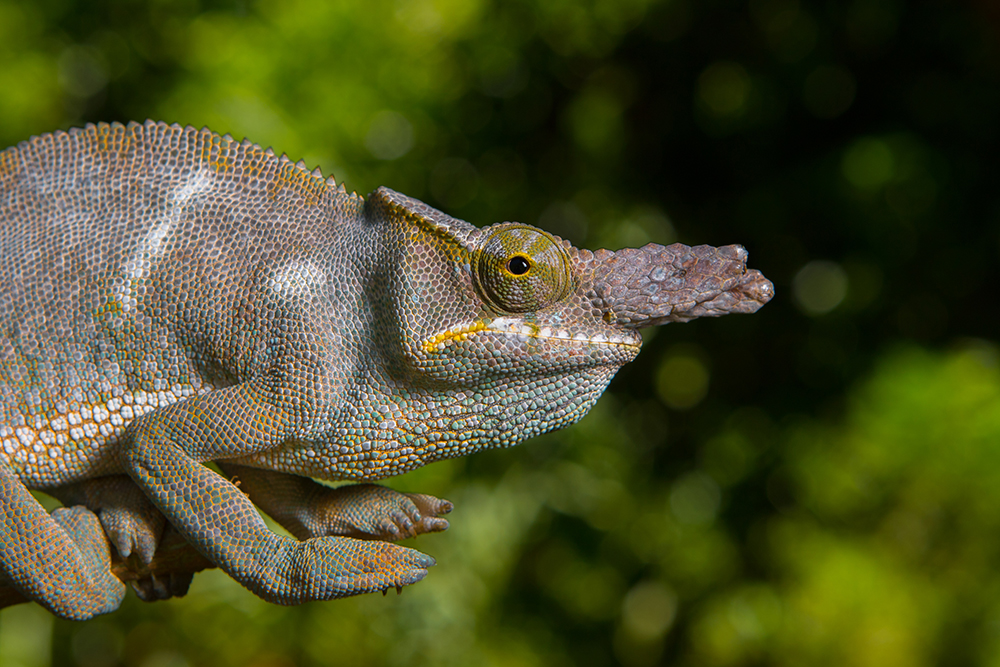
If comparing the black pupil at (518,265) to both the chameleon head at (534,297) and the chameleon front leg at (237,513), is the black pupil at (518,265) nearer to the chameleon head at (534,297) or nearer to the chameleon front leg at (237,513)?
the chameleon head at (534,297)

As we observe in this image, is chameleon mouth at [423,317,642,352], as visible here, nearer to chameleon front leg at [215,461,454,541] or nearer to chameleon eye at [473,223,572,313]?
chameleon eye at [473,223,572,313]

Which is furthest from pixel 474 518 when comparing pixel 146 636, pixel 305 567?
pixel 305 567

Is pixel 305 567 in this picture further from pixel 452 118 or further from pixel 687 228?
pixel 687 228

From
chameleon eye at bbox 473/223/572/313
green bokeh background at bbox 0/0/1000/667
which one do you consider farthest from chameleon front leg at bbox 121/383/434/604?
green bokeh background at bbox 0/0/1000/667

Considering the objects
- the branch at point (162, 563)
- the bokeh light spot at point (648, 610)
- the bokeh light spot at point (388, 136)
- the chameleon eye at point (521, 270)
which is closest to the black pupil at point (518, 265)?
the chameleon eye at point (521, 270)

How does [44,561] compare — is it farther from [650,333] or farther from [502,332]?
[650,333]

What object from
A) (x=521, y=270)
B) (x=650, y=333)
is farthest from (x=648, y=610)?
(x=521, y=270)
